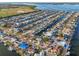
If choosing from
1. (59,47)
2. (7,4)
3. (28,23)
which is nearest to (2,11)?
(7,4)

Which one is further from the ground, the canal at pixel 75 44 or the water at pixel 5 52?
the canal at pixel 75 44

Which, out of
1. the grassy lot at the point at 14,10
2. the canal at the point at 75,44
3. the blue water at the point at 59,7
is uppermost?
the blue water at the point at 59,7

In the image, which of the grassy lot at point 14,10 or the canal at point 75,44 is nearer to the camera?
the canal at point 75,44

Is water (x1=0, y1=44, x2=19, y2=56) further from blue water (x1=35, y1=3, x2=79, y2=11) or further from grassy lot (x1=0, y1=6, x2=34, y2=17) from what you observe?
blue water (x1=35, y1=3, x2=79, y2=11)

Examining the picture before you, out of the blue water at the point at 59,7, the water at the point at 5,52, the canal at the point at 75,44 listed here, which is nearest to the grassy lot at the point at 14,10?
the blue water at the point at 59,7

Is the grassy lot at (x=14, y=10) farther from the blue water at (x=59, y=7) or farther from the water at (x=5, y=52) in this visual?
the water at (x=5, y=52)

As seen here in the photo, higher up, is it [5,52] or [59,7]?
[59,7]

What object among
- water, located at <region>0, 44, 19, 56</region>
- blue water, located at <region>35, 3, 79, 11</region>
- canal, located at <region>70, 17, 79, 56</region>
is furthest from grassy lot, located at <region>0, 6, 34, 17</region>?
canal, located at <region>70, 17, 79, 56</region>

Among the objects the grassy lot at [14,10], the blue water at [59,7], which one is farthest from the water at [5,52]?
the blue water at [59,7]

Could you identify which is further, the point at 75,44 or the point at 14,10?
the point at 14,10

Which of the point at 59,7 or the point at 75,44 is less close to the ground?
the point at 59,7

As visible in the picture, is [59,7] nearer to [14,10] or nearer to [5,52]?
[14,10]

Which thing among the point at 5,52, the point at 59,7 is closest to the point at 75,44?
the point at 59,7

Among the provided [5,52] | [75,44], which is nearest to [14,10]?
[5,52]
